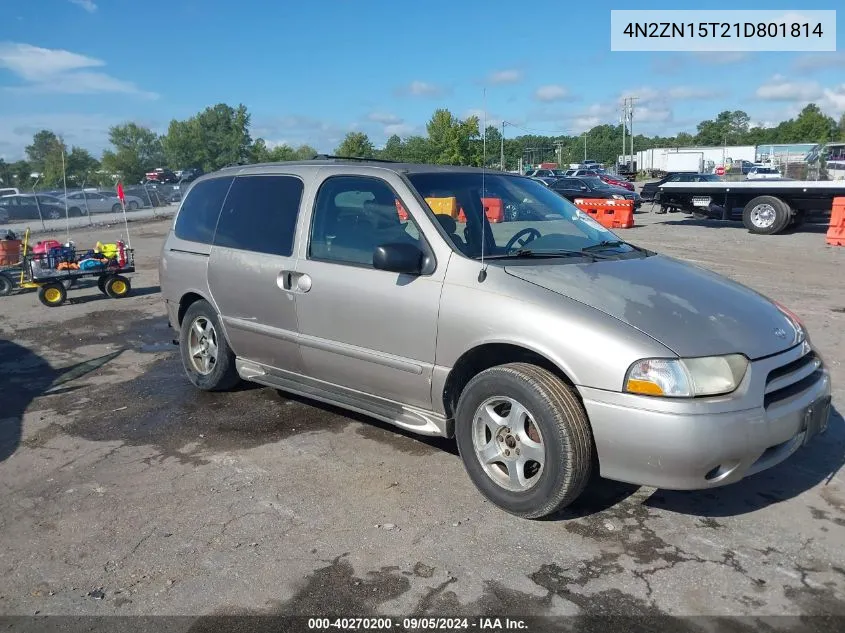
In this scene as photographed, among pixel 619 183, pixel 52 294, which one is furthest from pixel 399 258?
pixel 619 183

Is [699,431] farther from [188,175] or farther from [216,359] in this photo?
[188,175]

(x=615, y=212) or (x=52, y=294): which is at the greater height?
(x=615, y=212)

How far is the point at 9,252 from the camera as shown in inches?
482

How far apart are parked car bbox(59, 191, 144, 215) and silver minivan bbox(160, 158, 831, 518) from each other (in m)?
27.5

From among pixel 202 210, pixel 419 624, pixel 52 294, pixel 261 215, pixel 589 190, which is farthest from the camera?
pixel 589 190

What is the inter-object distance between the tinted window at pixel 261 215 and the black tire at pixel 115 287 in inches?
253

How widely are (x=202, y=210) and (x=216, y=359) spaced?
4.06ft

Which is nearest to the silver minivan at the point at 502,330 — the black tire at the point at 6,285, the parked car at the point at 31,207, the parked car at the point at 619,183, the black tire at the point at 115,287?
the black tire at the point at 115,287

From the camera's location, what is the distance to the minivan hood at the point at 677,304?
3.29m

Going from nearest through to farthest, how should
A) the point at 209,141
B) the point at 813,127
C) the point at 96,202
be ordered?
the point at 96,202, the point at 209,141, the point at 813,127

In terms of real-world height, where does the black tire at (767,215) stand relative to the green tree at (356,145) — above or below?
below

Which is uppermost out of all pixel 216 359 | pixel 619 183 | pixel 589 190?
pixel 619 183

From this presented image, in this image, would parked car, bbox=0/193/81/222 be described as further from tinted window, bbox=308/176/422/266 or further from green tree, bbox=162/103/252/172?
green tree, bbox=162/103/252/172

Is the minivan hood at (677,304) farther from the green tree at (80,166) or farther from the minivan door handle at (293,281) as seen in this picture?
the green tree at (80,166)
